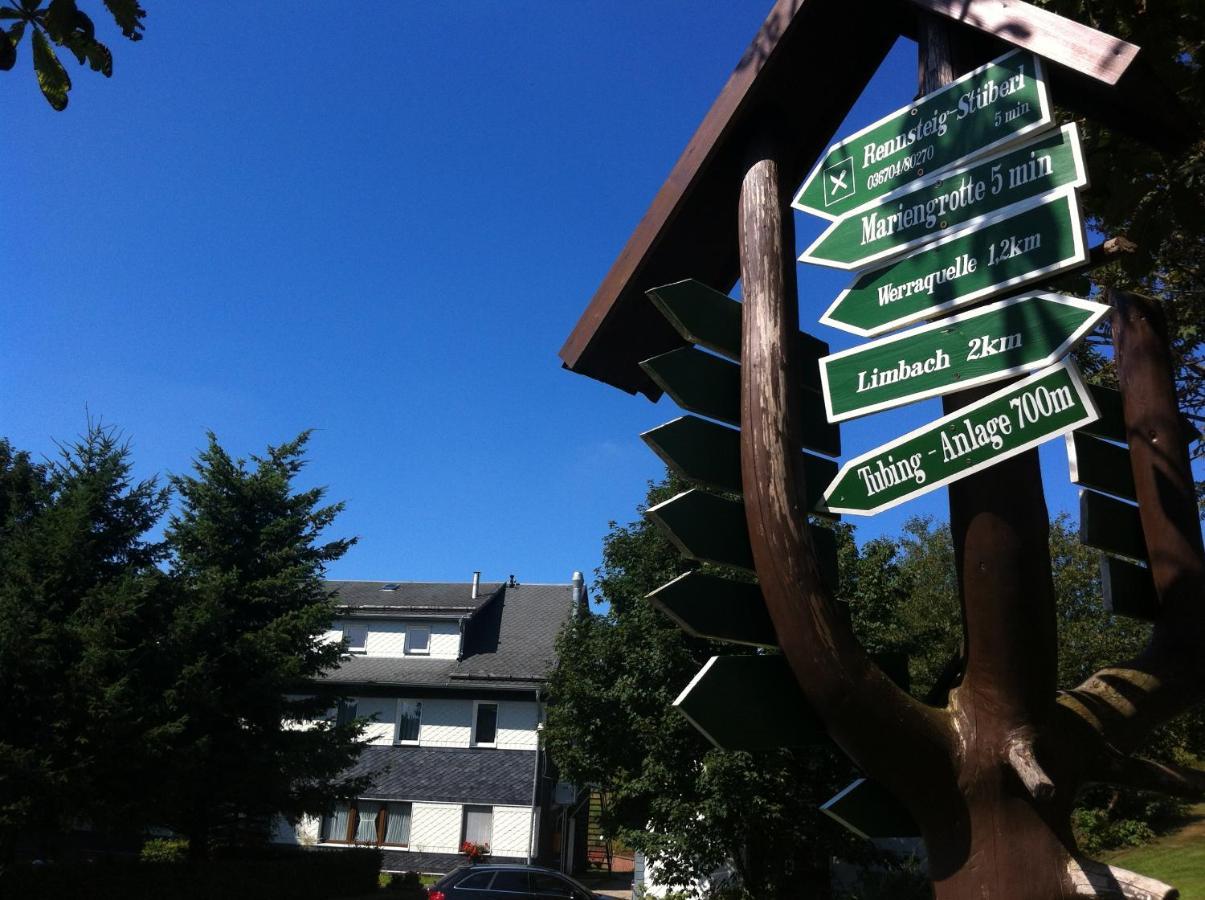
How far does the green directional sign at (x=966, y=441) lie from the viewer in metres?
2.55

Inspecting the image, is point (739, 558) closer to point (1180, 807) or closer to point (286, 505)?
point (286, 505)

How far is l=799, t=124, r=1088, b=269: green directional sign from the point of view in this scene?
9.16ft

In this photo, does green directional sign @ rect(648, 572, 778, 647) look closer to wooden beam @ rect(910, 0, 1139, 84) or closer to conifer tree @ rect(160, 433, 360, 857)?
wooden beam @ rect(910, 0, 1139, 84)

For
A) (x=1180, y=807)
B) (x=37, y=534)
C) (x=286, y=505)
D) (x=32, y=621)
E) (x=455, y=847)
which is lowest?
(x=455, y=847)

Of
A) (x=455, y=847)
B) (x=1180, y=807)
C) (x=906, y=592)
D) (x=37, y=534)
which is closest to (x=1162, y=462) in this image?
(x=906, y=592)

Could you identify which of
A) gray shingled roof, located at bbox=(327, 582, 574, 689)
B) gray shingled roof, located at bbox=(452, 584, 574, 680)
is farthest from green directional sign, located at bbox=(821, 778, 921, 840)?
gray shingled roof, located at bbox=(452, 584, 574, 680)

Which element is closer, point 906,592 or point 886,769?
point 886,769

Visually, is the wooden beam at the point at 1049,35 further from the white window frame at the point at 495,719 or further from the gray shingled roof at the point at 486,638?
the white window frame at the point at 495,719

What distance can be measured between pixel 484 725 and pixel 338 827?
6.02 metres

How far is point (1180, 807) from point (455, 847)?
21.9 meters

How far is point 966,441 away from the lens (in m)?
2.73

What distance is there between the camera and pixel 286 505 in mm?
23328

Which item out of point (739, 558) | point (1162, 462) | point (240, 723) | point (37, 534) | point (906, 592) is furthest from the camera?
point (240, 723)

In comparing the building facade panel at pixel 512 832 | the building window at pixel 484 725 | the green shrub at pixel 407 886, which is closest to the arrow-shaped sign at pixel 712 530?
the green shrub at pixel 407 886
